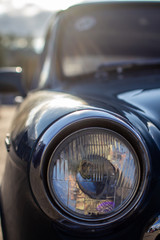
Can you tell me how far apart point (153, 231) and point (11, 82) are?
1707 millimetres

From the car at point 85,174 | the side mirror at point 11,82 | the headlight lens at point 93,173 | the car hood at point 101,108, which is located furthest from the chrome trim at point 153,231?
the side mirror at point 11,82

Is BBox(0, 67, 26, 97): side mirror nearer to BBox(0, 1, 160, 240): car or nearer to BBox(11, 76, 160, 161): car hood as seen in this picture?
BBox(11, 76, 160, 161): car hood

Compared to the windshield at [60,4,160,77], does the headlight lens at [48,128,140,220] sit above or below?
below

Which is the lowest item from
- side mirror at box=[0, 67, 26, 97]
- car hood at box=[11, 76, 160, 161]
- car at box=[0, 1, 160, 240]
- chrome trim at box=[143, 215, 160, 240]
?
chrome trim at box=[143, 215, 160, 240]

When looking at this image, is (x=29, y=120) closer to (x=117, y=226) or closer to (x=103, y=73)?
(x=117, y=226)

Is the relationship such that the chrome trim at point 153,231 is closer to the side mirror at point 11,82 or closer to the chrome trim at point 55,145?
the chrome trim at point 55,145

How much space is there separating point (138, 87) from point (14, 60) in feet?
172

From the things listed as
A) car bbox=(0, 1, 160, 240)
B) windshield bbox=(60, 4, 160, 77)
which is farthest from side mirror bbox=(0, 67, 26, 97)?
car bbox=(0, 1, 160, 240)

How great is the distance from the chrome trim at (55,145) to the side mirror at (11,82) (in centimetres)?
136

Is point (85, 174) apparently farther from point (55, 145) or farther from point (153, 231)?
point (153, 231)

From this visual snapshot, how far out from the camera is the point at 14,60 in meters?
52.2

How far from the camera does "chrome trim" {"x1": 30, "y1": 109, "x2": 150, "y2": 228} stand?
1.15m

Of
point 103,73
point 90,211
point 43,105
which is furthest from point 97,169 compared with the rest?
point 103,73

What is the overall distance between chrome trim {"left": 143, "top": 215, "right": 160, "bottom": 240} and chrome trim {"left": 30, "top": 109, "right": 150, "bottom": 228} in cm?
9
